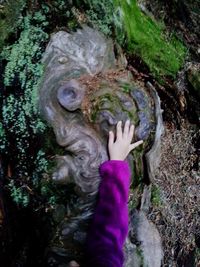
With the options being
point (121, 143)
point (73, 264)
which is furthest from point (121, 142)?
point (73, 264)

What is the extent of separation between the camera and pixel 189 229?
13.9 feet

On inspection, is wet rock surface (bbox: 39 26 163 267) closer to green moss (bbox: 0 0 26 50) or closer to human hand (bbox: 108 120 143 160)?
human hand (bbox: 108 120 143 160)

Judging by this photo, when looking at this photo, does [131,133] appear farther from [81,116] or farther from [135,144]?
[81,116]

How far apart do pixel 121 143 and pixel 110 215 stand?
18.8 inches

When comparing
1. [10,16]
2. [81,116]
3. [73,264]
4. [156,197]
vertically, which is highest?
[10,16]

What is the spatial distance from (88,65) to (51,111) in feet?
1.44

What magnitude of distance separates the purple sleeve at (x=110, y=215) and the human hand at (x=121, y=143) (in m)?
0.05

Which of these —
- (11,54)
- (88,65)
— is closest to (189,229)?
(88,65)

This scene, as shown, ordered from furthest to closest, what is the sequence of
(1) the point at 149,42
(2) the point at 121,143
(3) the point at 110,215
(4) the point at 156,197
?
(4) the point at 156,197
(1) the point at 149,42
(2) the point at 121,143
(3) the point at 110,215

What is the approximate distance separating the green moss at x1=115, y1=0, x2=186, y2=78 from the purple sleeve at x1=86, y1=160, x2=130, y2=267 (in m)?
1.09

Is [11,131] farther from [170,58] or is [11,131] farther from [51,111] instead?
[170,58]

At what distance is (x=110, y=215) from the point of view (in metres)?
2.93

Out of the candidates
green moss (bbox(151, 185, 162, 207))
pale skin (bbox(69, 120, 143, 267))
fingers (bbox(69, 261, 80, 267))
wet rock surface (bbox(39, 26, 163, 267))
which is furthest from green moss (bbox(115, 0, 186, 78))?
fingers (bbox(69, 261, 80, 267))

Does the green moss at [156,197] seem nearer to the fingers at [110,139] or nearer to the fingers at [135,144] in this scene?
the fingers at [135,144]
